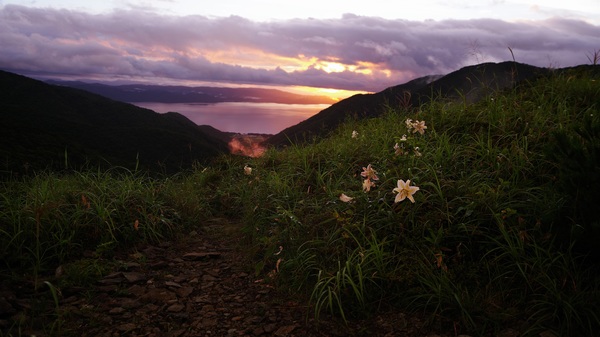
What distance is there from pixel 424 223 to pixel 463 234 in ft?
1.09

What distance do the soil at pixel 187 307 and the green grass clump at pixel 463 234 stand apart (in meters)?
0.16

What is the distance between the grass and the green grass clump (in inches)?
0.5

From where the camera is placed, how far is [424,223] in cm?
321

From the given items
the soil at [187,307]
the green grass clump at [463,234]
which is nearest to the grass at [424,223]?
the green grass clump at [463,234]

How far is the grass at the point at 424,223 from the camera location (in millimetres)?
2668

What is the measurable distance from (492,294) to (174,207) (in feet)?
13.0

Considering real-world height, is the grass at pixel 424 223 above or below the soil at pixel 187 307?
above

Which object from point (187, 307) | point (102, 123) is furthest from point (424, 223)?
point (102, 123)

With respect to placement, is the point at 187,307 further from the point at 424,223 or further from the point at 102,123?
the point at 102,123

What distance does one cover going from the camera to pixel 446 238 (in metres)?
3.21

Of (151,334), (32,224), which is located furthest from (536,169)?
(32,224)

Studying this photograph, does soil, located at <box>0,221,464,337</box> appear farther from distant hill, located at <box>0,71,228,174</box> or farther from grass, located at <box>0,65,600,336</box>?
distant hill, located at <box>0,71,228,174</box>

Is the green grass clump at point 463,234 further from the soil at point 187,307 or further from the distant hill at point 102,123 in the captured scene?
the distant hill at point 102,123

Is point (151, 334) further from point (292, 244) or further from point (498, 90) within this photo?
point (498, 90)
